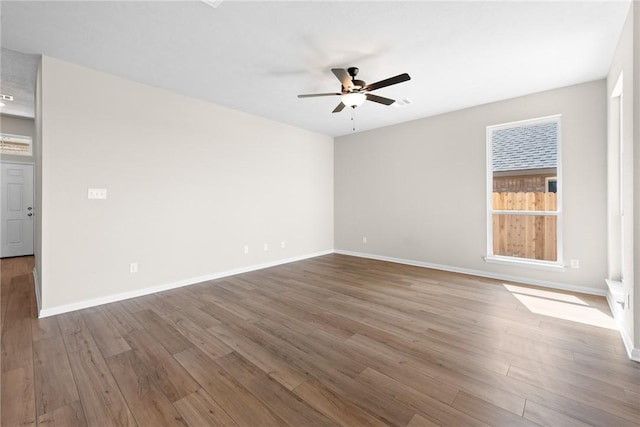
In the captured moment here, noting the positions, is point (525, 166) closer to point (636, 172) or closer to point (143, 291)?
point (636, 172)

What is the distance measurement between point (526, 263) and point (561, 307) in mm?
1017

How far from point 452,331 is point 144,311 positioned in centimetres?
324

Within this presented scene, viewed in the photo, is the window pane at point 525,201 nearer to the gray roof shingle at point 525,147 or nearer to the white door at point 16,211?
the gray roof shingle at point 525,147

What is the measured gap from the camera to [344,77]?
275 centimetres

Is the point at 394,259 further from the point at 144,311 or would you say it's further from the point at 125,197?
the point at 125,197

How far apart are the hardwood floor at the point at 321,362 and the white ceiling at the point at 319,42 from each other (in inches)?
110

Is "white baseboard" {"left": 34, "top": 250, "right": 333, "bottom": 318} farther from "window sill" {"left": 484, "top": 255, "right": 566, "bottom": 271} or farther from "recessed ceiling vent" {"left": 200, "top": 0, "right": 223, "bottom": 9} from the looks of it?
"window sill" {"left": 484, "top": 255, "right": 566, "bottom": 271}

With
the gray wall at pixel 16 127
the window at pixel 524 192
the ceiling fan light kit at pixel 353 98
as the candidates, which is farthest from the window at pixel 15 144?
the window at pixel 524 192

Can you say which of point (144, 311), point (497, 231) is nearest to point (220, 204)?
point (144, 311)

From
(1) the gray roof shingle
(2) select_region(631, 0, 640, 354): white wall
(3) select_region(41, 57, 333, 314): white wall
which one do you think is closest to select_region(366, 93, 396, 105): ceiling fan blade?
(2) select_region(631, 0, 640, 354): white wall

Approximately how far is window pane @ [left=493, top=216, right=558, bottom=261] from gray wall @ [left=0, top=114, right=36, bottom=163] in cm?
950

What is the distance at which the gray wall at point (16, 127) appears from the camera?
5297mm

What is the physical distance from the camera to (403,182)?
17.1ft

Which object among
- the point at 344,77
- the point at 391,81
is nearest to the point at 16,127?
the point at 344,77
